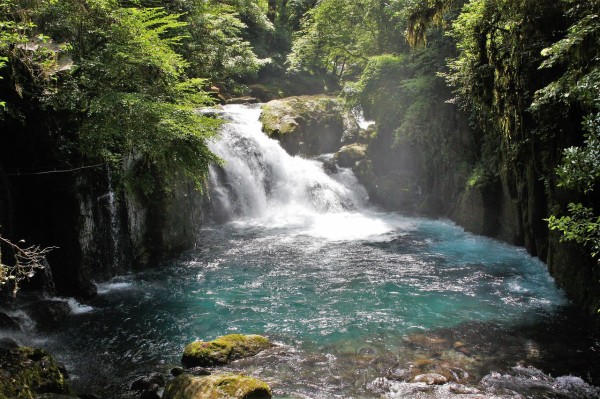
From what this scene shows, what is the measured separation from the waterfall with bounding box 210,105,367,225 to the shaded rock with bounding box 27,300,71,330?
30.7 ft

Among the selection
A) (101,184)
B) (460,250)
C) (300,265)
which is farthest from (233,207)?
(460,250)

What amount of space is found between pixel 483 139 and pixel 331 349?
10.4m

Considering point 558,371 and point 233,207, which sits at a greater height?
point 233,207

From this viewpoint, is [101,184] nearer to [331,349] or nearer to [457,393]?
[331,349]

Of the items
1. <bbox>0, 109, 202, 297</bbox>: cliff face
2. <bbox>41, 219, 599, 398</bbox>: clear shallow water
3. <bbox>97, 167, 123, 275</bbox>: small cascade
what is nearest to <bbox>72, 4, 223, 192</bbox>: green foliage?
<bbox>0, 109, 202, 297</bbox>: cliff face

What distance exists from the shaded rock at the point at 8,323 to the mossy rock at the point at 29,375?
7.24ft

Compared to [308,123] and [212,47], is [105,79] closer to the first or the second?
[212,47]

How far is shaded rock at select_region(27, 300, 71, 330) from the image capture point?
8.64m

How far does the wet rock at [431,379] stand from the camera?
6.52 metres

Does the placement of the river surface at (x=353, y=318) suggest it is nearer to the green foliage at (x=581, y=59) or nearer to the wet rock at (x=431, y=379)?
the wet rock at (x=431, y=379)

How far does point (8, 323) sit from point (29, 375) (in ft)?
9.50

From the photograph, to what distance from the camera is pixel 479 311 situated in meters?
9.13

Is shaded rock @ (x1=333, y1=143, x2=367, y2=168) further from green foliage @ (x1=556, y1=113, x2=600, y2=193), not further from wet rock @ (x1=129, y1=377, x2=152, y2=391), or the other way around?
wet rock @ (x1=129, y1=377, x2=152, y2=391)

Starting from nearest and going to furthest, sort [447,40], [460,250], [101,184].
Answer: [101,184] → [460,250] → [447,40]
